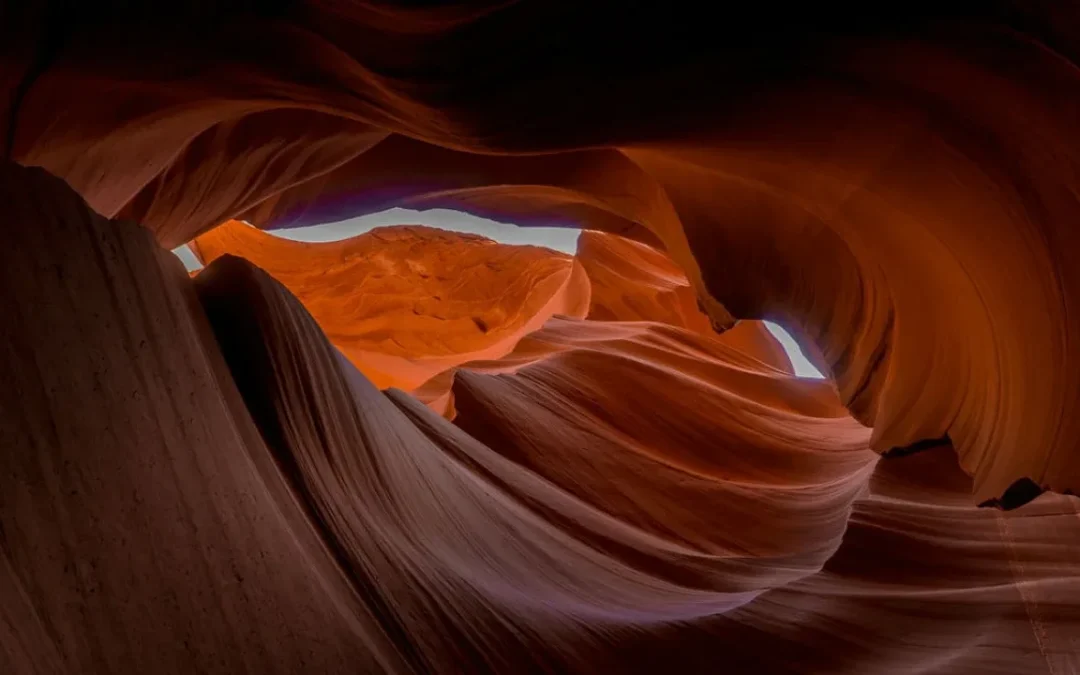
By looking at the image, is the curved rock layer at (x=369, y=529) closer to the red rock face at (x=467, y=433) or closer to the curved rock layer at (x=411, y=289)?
the red rock face at (x=467, y=433)

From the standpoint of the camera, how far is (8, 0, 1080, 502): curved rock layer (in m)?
1.61

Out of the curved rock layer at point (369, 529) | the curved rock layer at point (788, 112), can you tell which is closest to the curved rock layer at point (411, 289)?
the curved rock layer at point (369, 529)

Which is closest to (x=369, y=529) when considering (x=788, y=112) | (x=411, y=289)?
(x=788, y=112)

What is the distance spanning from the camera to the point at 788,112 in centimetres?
197

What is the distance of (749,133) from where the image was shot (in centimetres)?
217

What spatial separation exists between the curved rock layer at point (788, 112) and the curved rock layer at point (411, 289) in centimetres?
589

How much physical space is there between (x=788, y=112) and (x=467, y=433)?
2436mm

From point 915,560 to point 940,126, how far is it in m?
1.70

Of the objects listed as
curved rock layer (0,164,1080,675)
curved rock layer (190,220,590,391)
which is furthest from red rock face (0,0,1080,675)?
curved rock layer (190,220,590,391)

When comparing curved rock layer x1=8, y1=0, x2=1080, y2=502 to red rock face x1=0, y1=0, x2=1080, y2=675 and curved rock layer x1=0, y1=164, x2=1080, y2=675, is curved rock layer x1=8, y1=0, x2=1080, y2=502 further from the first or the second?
curved rock layer x1=0, y1=164, x2=1080, y2=675

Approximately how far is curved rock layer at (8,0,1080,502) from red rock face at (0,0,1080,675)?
11mm

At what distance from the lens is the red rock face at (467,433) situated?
131cm

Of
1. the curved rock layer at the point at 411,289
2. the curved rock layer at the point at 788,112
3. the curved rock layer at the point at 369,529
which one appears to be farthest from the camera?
the curved rock layer at the point at 411,289

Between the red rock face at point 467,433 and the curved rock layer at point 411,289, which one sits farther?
the curved rock layer at point 411,289
